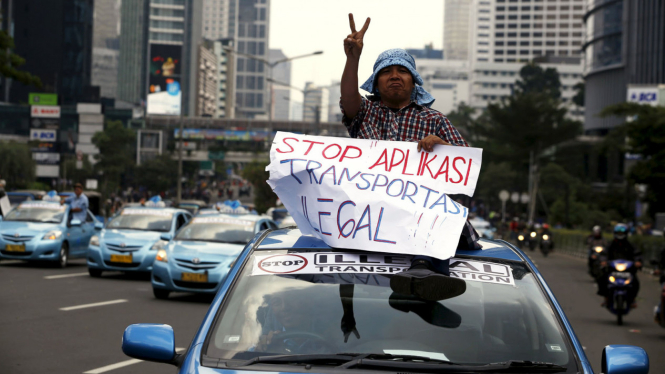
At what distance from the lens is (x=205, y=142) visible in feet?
396

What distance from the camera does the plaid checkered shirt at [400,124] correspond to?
431 centimetres

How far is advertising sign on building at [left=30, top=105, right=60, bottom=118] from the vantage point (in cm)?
7169

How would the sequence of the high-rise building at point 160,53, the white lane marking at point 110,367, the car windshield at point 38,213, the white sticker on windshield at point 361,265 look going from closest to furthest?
the white sticker on windshield at point 361,265 < the white lane marking at point 110,367 < the car windshield at point 38,213 < the high-rise building at point 160,53

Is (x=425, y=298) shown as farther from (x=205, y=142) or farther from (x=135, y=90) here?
(x=135, y=90)

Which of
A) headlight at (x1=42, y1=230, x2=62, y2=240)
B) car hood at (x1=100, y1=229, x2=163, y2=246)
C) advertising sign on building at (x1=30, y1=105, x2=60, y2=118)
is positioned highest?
advertising sign on building at (x1=30, y1=105, x2=60, y2=118)

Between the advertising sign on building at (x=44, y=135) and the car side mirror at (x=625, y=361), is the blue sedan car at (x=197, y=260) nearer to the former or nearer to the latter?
the car side mirror at (x=625, y=361)

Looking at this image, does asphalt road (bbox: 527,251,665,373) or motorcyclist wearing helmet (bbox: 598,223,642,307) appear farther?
motorcyclist wearing helmet (bbox: 598,223,642,307)

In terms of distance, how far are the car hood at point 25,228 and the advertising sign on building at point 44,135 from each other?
179ft

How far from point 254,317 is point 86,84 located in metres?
124

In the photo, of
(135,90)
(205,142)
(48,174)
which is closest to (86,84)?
(205,142)

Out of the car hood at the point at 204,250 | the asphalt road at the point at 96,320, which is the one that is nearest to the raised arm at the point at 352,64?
the asphalt road at the point at 96,320

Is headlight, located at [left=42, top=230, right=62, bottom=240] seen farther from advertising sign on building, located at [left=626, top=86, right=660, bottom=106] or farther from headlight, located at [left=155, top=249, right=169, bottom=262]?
advertising sign on building, located at [left=626, top=86, right=660, bottom=106]

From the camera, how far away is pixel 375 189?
3.69 metres

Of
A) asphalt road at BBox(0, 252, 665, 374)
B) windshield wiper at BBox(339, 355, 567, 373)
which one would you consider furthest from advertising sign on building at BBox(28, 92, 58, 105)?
windshield wiper at BBox(339, 355, 567, 373)
